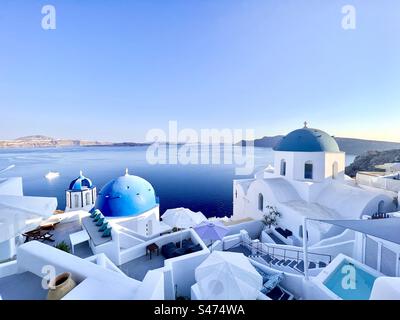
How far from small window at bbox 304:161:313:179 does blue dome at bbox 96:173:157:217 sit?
1016 cm

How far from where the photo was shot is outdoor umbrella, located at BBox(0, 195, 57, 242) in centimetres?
367

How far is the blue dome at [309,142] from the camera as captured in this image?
12.3 metres

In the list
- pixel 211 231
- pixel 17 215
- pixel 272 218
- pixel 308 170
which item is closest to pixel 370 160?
pixel 308 170

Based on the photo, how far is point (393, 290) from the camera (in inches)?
80.7

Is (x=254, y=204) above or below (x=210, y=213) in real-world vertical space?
above

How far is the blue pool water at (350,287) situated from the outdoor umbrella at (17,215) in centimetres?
720

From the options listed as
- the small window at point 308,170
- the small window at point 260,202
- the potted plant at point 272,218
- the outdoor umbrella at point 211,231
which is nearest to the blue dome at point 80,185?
the outdoor umbrella at point 211,231

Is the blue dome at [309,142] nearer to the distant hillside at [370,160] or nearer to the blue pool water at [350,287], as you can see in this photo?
the blue pool water at [350,287]

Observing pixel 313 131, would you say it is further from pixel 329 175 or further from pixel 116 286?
pixel 116 286

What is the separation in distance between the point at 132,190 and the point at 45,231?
405 cm

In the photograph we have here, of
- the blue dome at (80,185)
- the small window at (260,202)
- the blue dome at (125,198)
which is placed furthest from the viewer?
the small window at (260,202)

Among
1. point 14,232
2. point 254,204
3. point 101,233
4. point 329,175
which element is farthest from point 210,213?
point 14,232

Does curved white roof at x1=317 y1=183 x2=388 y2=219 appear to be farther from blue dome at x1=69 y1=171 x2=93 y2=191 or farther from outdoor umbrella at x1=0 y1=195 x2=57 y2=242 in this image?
blue dome at x1=69 y1=171 x2=93 y2=191

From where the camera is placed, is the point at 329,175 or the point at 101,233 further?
the point at 329,175
